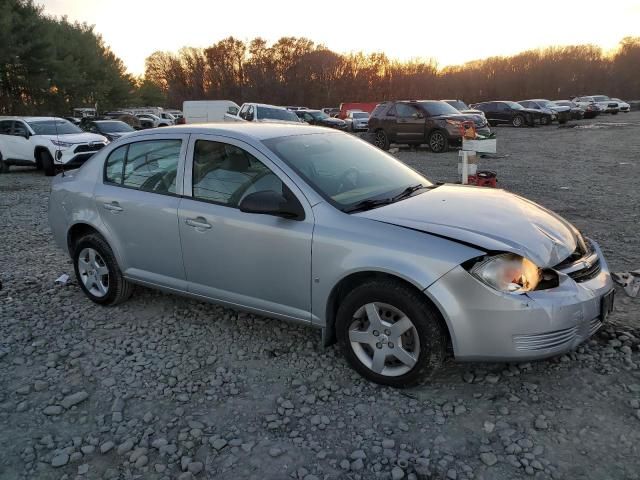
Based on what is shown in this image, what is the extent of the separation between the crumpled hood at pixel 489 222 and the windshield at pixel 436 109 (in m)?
14.7

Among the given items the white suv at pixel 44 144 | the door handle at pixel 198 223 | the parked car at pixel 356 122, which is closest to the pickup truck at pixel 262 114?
the white suv at pixel 44 144

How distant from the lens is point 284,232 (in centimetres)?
344

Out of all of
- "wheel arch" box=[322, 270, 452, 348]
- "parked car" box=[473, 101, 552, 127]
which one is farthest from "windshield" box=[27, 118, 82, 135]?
"parked car" box=[473, 101, 552, 127]

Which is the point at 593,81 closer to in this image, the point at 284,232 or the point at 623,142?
the point at 623,142

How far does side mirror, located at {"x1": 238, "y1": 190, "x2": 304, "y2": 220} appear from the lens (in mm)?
3342

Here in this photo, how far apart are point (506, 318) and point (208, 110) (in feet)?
86.5

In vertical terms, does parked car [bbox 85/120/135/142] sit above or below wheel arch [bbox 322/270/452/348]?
above

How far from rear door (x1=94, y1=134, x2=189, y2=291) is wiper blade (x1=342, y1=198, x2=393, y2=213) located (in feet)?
4.58

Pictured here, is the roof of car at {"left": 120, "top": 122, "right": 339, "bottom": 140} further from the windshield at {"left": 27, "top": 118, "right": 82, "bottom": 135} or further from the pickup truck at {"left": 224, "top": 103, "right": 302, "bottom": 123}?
the pickup truck at {"left": 224, "top": 103, "right": 302, "bottom": 123}

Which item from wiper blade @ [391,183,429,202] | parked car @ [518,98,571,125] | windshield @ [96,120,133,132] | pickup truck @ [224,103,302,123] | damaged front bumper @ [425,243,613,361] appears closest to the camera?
damaged front bumper @ [425,243,613,361]

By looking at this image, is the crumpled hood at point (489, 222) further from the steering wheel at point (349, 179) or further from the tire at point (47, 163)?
Answer: the tire at point (47, 163)

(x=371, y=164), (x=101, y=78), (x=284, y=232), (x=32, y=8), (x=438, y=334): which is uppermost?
(x=32, y=8)

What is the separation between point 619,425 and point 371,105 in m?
45.4

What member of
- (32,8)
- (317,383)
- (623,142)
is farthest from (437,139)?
(32,8)
